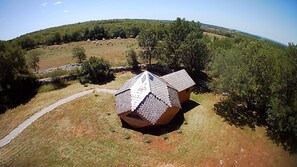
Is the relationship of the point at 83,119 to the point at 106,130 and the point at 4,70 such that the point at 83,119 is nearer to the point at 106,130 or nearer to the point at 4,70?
the point at 106,130

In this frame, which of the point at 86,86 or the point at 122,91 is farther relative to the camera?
the point at 86,86

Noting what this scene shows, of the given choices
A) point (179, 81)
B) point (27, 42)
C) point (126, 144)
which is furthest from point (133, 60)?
point (27, 42)

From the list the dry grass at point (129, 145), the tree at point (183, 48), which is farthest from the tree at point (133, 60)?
the dry grass at point (129, 145)

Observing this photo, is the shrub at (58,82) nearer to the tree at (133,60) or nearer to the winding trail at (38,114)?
the winding trail at (38,114)

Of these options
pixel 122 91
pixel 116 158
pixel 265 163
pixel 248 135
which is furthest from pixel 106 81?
pixel 265 163

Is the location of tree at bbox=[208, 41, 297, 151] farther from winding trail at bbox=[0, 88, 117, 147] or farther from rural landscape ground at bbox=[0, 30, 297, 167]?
winding trail at bbox=[0, 88, 117, 147]

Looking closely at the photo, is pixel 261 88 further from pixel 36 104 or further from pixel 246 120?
pixel 36 104
